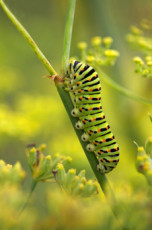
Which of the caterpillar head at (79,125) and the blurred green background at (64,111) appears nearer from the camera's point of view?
the caterpillar head at (79,125)

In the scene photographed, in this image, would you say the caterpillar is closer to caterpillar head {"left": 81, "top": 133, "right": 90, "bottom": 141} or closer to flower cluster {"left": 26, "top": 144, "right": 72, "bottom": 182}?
caterpillar head {"left": 81, "top": 133, "right": 90, "bottom": 141}

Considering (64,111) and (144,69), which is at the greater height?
(64,111)

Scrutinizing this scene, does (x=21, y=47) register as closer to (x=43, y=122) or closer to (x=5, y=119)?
(x=43, y=122)

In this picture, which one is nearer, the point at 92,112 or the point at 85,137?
the point at 85,137

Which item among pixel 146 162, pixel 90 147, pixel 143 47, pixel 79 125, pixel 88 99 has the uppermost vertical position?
pixel 143 47

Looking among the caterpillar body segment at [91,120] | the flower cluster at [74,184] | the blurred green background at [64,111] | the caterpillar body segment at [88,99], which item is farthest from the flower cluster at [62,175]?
the blurred green background at [64,111]

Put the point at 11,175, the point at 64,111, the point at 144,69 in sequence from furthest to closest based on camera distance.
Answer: the point at 64,111, the point at 144,69, the point at 11,175

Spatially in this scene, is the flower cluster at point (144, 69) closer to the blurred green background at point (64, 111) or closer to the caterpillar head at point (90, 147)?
the caterpillar head at point (90, 147)

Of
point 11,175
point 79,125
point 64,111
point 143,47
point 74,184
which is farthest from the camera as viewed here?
point 64,111

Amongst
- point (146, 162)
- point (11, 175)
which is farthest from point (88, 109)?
point (11, 175)

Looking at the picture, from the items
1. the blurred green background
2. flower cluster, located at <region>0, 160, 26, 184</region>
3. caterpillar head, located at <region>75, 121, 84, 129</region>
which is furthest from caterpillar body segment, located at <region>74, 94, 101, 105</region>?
the blurred green background

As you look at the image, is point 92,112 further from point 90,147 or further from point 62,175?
point 62,175

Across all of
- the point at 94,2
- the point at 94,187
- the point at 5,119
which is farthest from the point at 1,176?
the point at 94,2
